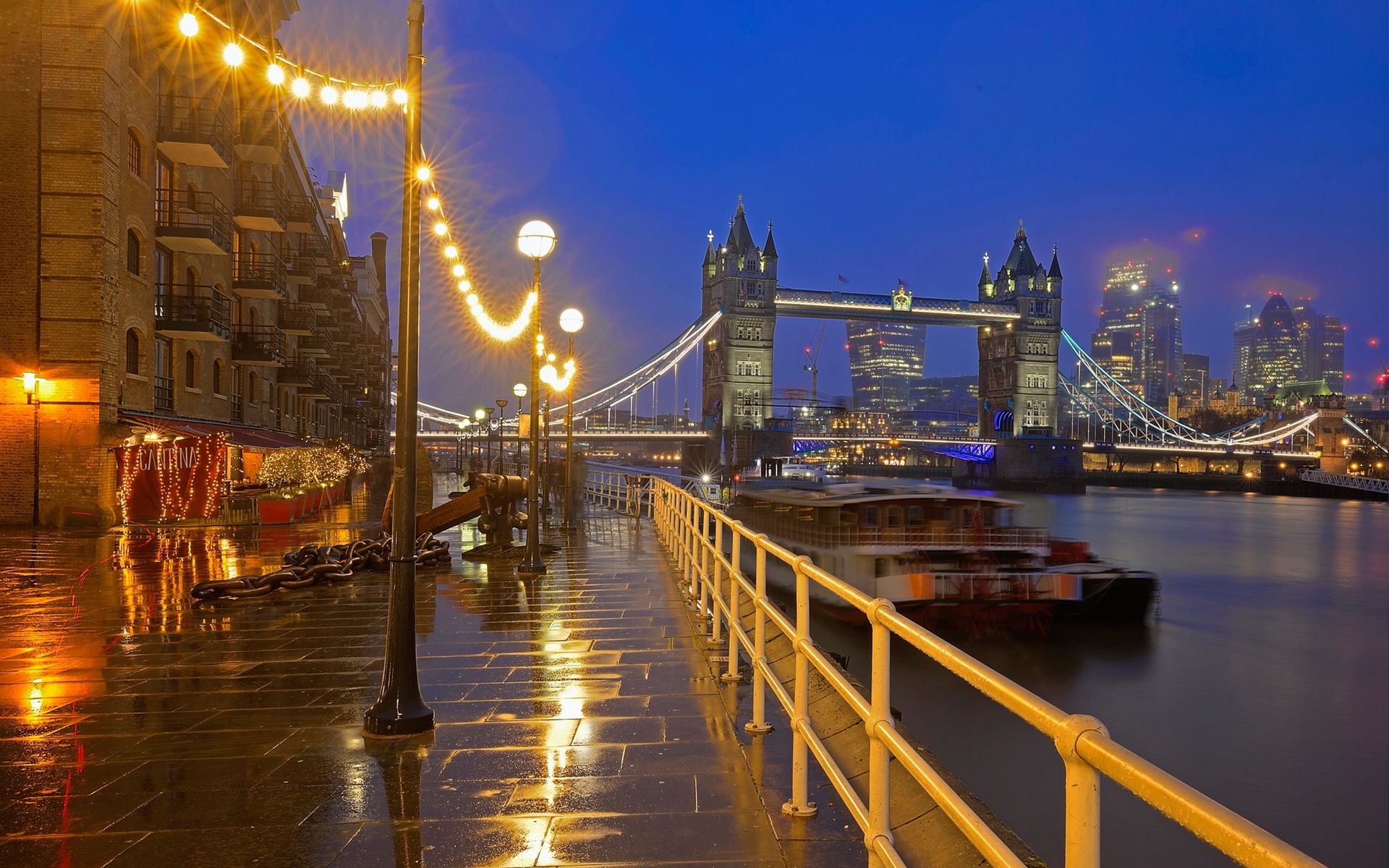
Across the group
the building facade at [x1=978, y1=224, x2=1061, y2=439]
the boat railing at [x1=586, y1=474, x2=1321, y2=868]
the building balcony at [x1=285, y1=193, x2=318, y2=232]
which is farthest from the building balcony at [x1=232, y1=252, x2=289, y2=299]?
the building facade at [x1=978, y1=224, x2=1061, y2=439]

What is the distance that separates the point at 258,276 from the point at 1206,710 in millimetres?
27957

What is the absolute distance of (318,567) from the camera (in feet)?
37.2

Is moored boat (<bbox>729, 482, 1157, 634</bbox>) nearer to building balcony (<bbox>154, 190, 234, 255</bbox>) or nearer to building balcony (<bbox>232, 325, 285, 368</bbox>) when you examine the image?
building balcony (<bbox>154, 190, 234, 255</bbox>)

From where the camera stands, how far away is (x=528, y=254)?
1247 centimetres

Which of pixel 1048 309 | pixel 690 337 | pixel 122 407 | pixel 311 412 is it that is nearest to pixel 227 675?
pixel 122 407

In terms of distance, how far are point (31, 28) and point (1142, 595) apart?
2647 centimetres

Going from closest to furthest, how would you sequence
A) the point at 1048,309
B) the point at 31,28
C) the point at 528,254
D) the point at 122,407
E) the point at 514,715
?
the point at 514,715, the point at 528,254, the point at 31,28, the point at 122,407, the point at 1048,309

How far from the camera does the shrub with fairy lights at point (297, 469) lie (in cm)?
2423

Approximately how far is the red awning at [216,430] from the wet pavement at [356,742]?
1092cm

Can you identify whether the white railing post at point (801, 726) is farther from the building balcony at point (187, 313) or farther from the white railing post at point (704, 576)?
the building balcony at point (187, 313)

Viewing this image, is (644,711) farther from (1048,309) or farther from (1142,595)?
(1048,309)

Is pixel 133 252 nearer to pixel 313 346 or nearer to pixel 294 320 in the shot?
pixel 294 320

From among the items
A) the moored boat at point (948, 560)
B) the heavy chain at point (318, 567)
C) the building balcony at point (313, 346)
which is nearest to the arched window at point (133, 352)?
the heavy chain at point (318, 567)

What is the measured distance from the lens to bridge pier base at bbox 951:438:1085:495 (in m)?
98.4
